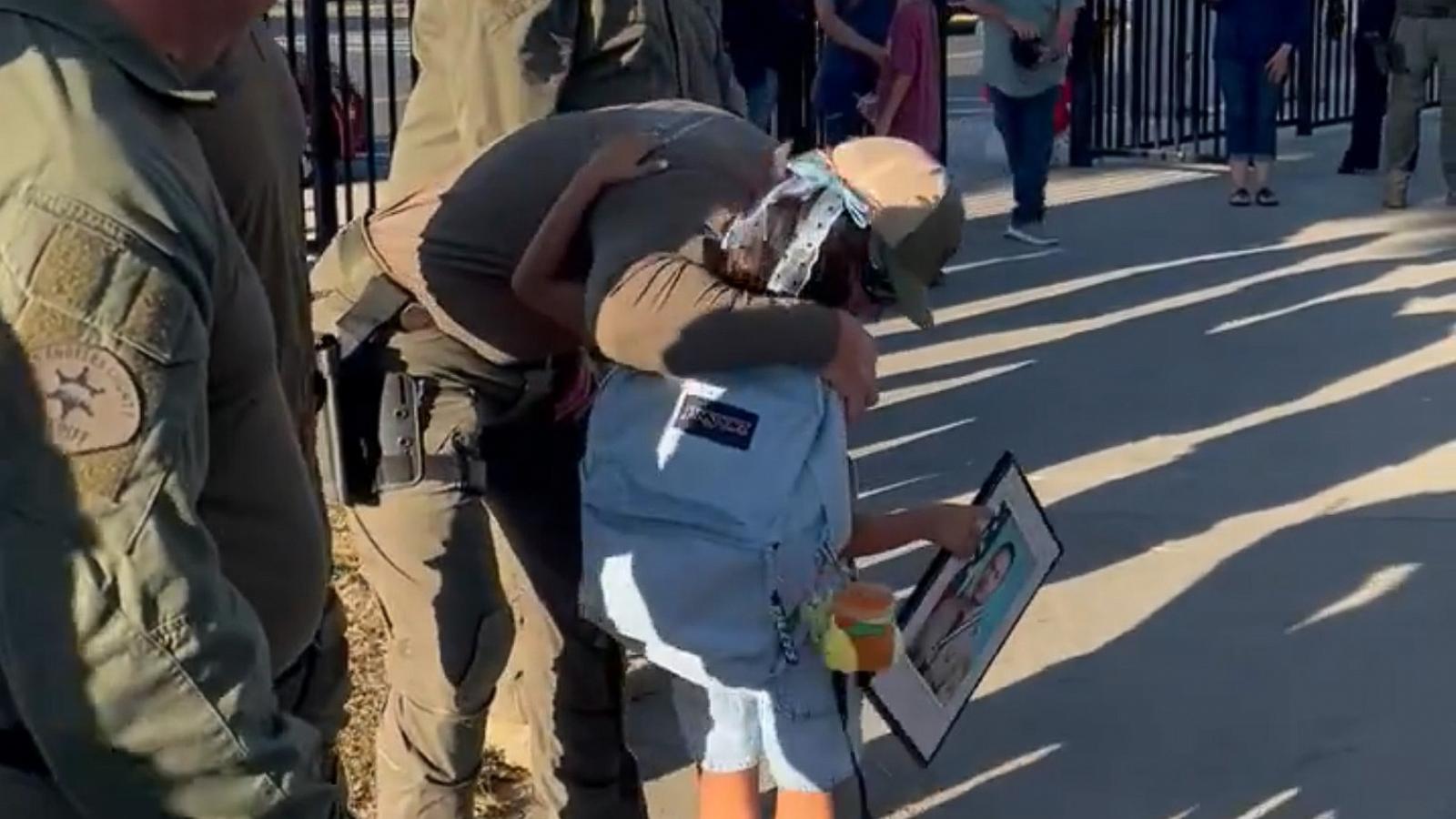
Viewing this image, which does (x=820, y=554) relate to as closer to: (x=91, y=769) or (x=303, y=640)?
(x=303, y=640)

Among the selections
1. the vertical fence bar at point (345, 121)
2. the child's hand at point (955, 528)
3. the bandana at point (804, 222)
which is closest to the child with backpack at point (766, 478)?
the bandana at point (804, 222)

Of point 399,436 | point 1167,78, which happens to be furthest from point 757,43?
point 399,436

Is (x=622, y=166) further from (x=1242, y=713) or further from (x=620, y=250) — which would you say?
(x=1242, y=713)

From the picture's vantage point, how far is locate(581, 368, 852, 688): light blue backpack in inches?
125

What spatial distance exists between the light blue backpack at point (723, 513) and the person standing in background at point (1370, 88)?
386 inches

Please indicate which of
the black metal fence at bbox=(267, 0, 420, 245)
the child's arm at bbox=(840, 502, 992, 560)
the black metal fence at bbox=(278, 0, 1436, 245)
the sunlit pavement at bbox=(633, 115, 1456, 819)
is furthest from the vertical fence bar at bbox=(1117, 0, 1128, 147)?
the child's arm at bbox=(840, 502, 992, 560)

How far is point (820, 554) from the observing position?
128 inches

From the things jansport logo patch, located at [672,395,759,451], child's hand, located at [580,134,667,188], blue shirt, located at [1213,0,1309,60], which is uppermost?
child's hand, located at [580,134,667,188]

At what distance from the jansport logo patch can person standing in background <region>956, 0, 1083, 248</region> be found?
7232mm

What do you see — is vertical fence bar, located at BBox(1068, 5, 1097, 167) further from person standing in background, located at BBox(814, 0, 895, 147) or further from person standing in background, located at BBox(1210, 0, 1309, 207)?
person standing in background, located at BBox(814, 0, 895, 147)

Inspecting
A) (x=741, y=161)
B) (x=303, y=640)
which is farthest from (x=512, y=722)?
(x=303, y=640)

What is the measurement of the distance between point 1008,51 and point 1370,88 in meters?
3.52

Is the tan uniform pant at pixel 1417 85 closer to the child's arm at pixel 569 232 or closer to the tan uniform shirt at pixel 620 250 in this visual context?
the tan uniform shirt at pixel 620 250

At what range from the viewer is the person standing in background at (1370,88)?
1262 cm
